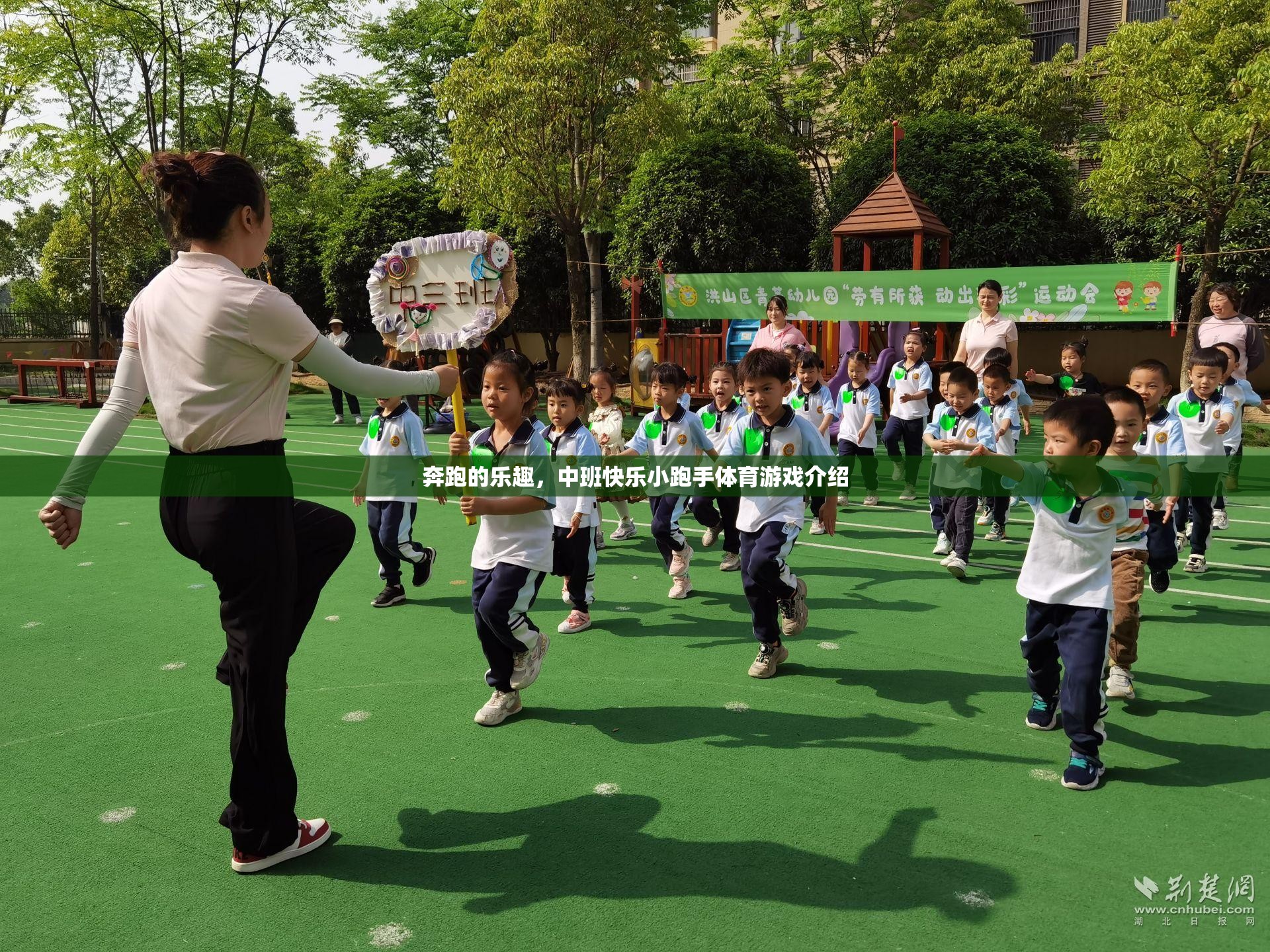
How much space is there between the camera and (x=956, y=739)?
4.28 m

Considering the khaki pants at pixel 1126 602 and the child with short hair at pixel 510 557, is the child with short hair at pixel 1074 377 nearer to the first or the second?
the khaki pants at pixel 1126 602

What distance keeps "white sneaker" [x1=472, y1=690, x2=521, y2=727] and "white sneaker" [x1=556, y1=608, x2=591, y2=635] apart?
1.28 m

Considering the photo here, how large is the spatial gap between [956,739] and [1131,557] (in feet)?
4.07

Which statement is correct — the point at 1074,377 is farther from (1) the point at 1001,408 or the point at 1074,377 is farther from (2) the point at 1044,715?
(2) the point at 1044,715

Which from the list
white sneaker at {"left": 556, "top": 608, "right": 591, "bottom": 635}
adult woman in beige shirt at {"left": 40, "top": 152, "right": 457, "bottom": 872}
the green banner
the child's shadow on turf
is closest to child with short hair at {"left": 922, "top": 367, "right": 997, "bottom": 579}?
white sneaker at {"left": 556, "top": 608, "right": 591, "bottom": 635}

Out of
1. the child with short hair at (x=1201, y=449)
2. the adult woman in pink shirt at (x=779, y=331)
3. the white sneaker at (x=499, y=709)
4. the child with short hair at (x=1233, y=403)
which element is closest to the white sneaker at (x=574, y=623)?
the white sneaker at (x=499, y=709)

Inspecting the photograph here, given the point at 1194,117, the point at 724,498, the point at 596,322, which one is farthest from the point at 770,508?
the point at 596,322

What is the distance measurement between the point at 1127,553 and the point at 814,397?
4209 millimetres

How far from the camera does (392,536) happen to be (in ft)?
21.0

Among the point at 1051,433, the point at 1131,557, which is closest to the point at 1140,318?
the point at 1131,557

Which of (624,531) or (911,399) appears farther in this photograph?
(911,399)

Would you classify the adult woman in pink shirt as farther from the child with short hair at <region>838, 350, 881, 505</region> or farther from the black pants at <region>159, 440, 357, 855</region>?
the black pants at <region>159, 440, 357, 855</region>

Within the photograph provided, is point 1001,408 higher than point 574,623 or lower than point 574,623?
higher

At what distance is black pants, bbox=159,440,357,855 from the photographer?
10.0 ft
